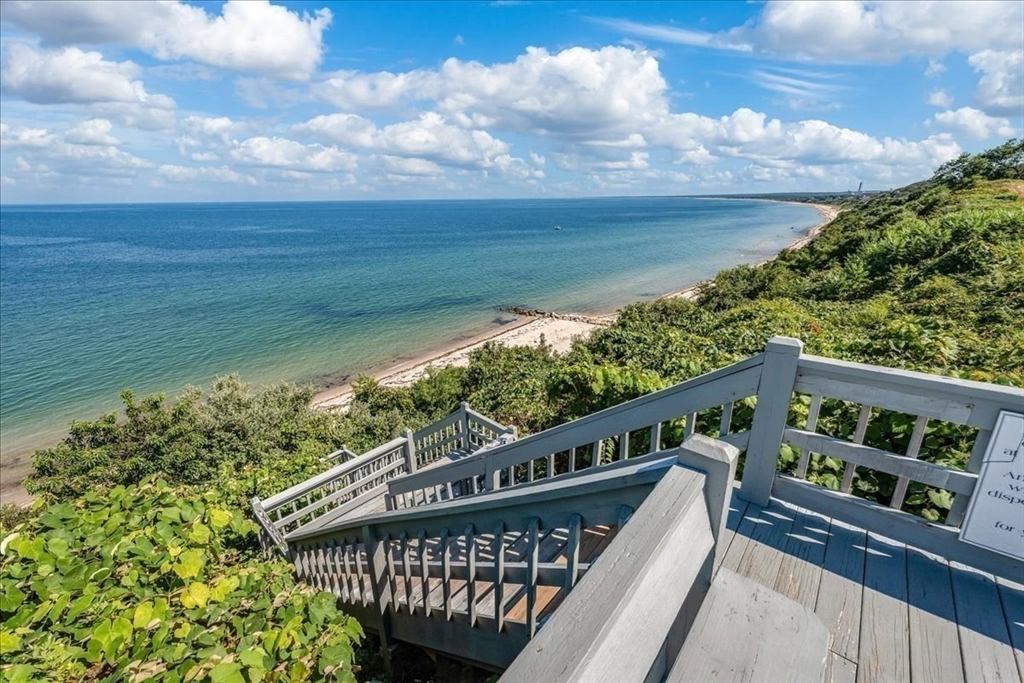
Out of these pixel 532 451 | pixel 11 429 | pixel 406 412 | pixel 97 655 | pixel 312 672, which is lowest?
pixel 11 429

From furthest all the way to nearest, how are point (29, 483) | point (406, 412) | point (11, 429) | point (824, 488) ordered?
point (11, 429)
point (406, 412)
point (29, 483)
point (824, 488)

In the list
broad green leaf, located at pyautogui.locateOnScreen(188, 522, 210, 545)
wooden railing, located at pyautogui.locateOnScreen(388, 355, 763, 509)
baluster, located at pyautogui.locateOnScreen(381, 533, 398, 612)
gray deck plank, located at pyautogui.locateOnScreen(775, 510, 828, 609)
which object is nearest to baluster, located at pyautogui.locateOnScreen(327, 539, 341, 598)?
baluster, located at pyautogui.locateOnScreen(381, 533, 398, 612)

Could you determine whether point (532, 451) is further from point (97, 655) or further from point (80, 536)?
point (80, 536)

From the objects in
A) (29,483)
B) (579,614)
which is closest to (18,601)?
(579,614)

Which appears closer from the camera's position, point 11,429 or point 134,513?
point 134,513

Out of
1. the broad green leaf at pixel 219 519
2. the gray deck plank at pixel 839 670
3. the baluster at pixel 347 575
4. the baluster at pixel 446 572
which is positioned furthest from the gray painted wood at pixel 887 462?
the broad green leaf at pixel 219 519

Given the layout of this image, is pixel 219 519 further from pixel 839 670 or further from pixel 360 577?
pixel 839 670

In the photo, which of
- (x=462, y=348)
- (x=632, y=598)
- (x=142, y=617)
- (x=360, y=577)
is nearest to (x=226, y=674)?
(x=142, y=617)
